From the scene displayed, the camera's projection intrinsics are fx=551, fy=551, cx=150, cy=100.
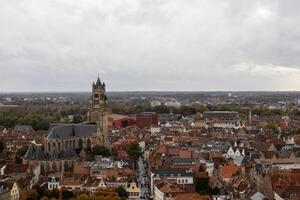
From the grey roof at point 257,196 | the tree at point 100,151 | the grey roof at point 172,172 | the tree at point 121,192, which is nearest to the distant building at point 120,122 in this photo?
the tree at point 100,151

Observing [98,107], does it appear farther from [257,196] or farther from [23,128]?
[257,196]

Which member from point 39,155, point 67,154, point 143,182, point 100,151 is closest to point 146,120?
point 100,151

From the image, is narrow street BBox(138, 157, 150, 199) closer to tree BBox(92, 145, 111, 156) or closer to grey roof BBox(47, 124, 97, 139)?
tree BBox(92, 145, 111, 156)

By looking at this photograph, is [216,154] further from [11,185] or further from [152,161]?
[11,185]

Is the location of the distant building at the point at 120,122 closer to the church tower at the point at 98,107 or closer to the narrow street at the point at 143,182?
the church tower at the point at 98,107

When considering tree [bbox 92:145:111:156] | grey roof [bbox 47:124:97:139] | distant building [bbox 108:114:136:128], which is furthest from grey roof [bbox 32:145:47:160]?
distant building [bbox 108:114:136:128]

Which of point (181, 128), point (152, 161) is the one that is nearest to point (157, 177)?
point (152, 161)
